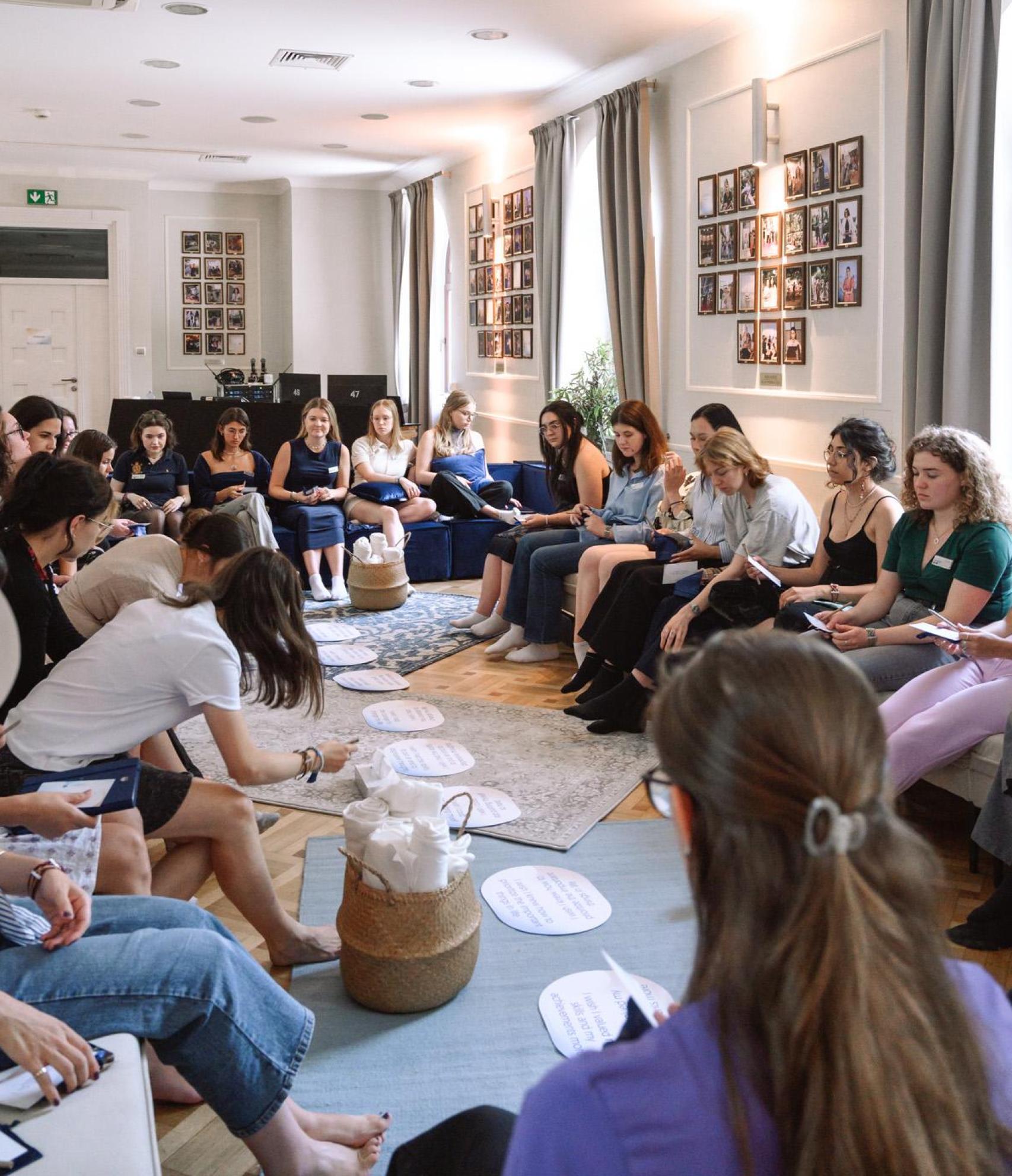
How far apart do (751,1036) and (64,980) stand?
1292mm

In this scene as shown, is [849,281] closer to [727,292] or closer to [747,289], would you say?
[747,289]

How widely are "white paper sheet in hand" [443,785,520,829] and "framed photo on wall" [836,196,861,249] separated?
3436mm

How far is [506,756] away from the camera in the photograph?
4.56 metres

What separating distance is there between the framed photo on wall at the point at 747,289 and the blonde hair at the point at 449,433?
2481mm

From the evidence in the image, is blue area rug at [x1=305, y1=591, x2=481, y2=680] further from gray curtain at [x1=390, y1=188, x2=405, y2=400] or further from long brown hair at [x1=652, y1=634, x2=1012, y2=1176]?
gray curtain at [x1=390, y1=188, x2=405, y2=400]

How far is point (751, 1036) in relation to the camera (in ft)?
2.89

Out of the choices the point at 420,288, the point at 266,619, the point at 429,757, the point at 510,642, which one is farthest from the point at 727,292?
the point at 420,288

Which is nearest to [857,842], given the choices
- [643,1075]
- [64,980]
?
[643,1075]

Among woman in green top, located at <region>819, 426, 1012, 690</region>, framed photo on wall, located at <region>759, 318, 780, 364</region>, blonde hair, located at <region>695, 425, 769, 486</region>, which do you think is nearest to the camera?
woman in green top, located at <region>819, 426, 1012, 690</region>

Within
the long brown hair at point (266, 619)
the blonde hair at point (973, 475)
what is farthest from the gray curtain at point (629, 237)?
the long brown hair at point (266, 619)

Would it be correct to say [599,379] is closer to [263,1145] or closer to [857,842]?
[263,1145]

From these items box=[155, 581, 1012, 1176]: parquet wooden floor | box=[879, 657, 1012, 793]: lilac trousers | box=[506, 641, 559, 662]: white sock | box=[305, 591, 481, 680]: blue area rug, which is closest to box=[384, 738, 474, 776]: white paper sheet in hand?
box=[155, 581, 1012, 1176]: parquet wooden floor

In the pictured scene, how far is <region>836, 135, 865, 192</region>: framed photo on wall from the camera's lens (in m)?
5.71

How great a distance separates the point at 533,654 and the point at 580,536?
0.67m
